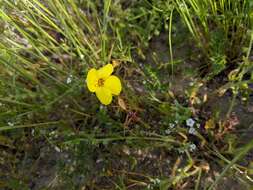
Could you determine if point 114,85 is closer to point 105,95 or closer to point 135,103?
point 105,95

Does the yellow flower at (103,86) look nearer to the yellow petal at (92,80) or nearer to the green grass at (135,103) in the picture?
the yellow petal at (92,80)

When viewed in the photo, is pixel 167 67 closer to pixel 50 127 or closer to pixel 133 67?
pixel 133 67

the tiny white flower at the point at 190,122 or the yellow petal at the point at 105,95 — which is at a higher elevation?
the yellow petal at the point at 105,95

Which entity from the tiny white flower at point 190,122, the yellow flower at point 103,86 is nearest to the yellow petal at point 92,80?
the yellow flower at point 103,86

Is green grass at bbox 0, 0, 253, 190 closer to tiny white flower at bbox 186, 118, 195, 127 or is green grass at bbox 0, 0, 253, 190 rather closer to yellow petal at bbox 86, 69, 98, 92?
tiny white flower at bbox 186, 118, 195, 127

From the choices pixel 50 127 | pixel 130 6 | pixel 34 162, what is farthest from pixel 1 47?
pixel 130 6
